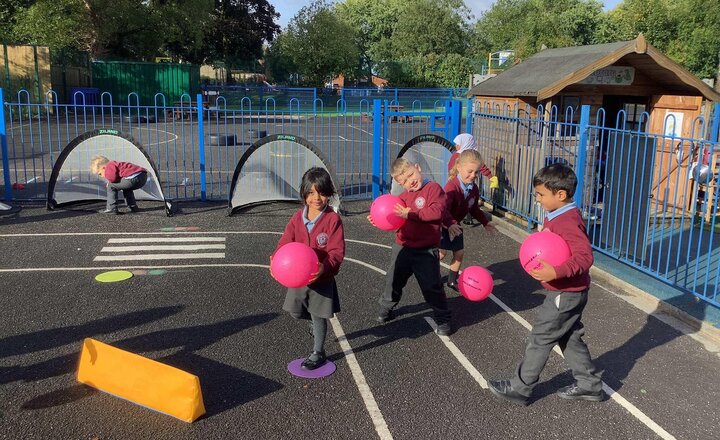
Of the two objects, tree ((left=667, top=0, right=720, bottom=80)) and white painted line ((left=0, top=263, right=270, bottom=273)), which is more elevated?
tree ((left=667, top=0, right=720, bottom=80))

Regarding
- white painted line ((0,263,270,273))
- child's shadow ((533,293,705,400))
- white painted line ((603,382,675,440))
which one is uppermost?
white painted line ((0,263,270,273))

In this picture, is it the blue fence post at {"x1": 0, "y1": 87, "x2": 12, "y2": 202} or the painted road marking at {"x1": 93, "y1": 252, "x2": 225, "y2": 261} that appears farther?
the blue fence post at {"x1": 0, "y1": 87, "x2": 12, "y2": 202}

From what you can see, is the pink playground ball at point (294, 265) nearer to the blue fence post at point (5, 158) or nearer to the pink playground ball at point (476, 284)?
the pink playground ball at point (476, 284)

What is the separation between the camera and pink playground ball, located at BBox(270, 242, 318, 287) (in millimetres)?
4230

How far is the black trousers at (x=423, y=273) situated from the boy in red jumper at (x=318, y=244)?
3.30ft

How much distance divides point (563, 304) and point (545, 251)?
1.70 ft

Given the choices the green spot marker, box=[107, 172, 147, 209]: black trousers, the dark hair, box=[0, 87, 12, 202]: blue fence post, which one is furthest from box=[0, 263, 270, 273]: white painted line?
box=[0, 87, 12, 202]: blue fence post

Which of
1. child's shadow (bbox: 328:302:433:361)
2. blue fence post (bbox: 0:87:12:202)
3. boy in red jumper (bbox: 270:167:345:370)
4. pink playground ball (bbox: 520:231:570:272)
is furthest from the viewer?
blue fence post (bbox: 0:87:12:202)

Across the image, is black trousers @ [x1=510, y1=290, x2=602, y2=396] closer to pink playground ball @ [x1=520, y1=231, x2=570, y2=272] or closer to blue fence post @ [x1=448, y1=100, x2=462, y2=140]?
pink playground ball @ [x1=520, y1=231, x2=570, y2=272]

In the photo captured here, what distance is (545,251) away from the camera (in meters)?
3.91

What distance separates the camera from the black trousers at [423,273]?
553cm

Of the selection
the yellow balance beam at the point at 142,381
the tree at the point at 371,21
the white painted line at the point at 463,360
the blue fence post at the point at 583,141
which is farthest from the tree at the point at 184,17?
the tree at the point at 371,21

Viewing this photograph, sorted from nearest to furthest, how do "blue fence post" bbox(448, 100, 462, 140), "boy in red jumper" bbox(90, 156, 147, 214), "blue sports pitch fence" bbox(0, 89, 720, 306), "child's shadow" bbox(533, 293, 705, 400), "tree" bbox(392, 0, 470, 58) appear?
"child's shadow" bbox(533, 293, 705, 400) < "blue sports pitch fence" bbox(0, 89, 720, 306) < "boy in red jumper" bbox(90, 156, 147, 214) < "blue fence post" bbox(448, 100, 462, 140) < "tree" bbox(392, 0, 470, 58)

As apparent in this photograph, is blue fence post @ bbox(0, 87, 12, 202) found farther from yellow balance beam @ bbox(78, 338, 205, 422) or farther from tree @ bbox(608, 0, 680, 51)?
tree @ bbox(608, 0, 680, 51)
